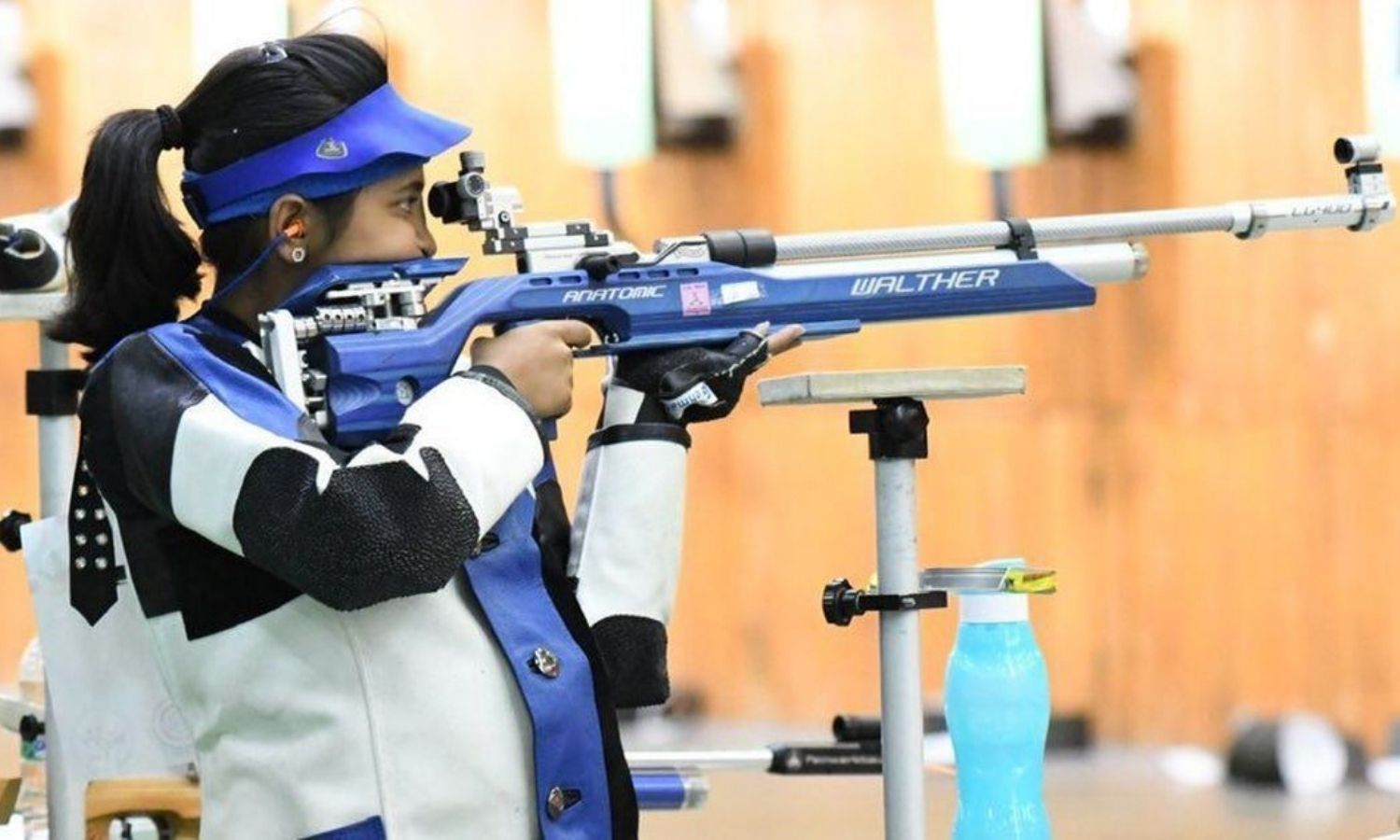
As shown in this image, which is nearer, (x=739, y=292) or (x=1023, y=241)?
(x=739, y=292)

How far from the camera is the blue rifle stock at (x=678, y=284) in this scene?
5.27ft

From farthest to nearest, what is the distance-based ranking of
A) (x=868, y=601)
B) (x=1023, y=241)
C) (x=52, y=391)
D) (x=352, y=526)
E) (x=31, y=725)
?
1. (x=31, y=725)
2. (x=52, y=391)
3. (x=1023, y=241)
4. (x=868, y=601)
5. (x=352, y=526)

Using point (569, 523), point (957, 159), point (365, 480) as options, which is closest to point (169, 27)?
point (957, 159)

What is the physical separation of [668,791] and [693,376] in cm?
83

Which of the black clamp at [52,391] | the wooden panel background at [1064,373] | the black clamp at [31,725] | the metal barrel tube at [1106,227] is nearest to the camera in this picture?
the metal barrel tube at [1106,227]

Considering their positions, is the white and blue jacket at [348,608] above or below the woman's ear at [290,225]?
below

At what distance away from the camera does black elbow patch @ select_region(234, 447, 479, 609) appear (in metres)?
1.47

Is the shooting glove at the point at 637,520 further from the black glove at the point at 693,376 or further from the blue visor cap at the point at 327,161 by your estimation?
the blue visor cap at the point at 327,161

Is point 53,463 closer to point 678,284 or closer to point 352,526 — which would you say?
point 678,284

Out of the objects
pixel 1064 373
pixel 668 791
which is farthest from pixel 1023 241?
pixel 1064 373

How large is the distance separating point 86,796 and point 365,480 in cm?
85

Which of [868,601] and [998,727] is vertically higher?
[868,601]

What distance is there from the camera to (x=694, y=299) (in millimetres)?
1822

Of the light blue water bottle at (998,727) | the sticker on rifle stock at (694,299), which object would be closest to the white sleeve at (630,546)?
the sticker on rifle stock at (694,299)
